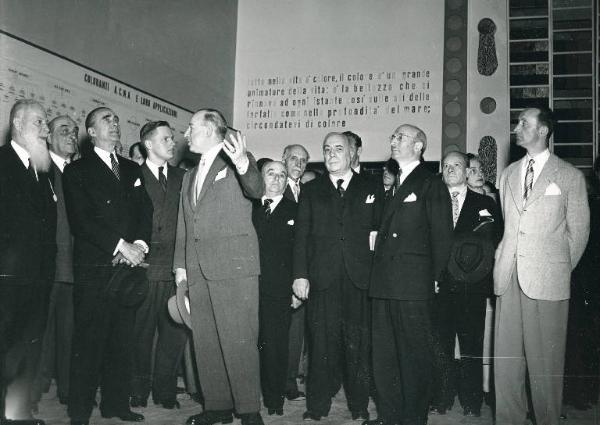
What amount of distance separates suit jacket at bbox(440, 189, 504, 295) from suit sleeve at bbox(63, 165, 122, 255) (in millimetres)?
1951

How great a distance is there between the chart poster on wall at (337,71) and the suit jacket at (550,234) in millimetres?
3356

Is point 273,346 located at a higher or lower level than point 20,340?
lower

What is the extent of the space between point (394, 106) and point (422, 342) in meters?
3.98

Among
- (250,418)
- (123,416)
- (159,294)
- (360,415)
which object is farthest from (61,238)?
(360,415)

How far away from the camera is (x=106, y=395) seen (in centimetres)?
288

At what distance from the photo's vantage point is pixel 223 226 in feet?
9.11

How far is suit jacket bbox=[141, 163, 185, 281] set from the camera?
3.35 meters

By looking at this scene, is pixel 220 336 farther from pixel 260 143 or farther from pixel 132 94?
pixel 260 143

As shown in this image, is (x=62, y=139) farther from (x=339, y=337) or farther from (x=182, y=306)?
(x=339, y=337)

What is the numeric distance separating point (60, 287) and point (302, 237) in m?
1.56

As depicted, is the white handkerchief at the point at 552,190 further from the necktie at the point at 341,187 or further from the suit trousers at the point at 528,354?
the necktie at the point at 341,187

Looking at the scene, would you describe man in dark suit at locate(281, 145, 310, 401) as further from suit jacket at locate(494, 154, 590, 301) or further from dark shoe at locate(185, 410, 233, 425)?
suit jacket at locate(494, 154, 590, 301)

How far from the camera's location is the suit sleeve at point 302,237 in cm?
315

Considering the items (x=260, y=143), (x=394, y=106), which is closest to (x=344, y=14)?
(x=394, y=106)
